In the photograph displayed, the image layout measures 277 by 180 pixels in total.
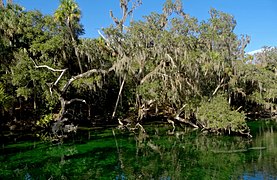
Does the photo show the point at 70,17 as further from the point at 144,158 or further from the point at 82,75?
the point at 144,158

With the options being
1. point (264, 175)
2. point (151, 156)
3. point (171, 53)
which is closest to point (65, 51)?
point (171, 53)

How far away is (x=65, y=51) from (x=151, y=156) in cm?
1289

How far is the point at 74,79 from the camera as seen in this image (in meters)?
22.0

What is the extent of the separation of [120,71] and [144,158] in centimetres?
1090

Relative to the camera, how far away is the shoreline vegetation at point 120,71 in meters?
21.5

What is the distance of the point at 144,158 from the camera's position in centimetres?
1391

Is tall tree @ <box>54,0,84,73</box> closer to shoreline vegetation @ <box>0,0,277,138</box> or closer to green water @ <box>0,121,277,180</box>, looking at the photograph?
shoreline vegetation @ <box>0,0,277,138</box>

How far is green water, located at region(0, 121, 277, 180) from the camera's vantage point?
1131 cm

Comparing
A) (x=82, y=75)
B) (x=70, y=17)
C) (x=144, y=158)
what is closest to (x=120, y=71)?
(x=82, y=75)

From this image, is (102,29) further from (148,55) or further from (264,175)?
(264,175)

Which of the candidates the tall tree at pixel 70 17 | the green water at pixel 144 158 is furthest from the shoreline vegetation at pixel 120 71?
the green water at pixel 144 158

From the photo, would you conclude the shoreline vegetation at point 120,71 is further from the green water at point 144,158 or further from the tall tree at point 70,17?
the green water at point 144,158

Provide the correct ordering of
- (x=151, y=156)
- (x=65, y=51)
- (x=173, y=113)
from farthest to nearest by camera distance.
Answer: (x=173, y=113) → (x=65, y=51) → (x=151, y=156)

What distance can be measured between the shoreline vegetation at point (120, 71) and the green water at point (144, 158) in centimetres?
240
